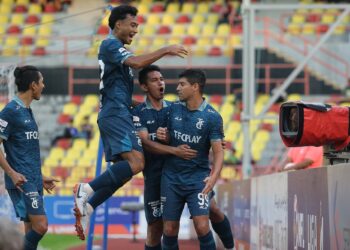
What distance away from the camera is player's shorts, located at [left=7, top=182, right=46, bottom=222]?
27.4 ft

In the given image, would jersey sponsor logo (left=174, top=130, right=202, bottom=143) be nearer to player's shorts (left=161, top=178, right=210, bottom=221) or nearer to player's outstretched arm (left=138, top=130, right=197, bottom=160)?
player's outstretched arm (left=138, top=130, right=197, bottom=160)

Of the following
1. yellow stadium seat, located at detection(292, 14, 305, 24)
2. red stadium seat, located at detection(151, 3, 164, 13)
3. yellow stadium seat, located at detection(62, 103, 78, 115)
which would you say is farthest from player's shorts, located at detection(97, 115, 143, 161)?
red stadium seat, located at detection(151, 3, 164, 13)

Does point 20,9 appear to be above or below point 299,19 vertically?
above

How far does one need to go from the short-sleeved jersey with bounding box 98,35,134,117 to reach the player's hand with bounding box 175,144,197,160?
0.64 m

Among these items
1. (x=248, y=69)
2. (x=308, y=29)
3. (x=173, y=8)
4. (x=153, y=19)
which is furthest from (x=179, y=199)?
(x=173, y=8)

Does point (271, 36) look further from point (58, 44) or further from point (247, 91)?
point (247, 91)

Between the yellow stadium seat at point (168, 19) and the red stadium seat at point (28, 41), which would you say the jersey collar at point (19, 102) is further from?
the yellow stadium seat at point (168, 19)

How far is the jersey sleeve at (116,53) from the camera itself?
786cm

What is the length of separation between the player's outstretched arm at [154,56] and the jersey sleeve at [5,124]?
1285 mm

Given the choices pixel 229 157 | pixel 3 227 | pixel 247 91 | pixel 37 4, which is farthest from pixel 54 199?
pixel 3 227

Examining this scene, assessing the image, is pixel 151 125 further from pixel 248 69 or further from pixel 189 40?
pixel 189 40

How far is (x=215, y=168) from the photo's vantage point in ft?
27.7

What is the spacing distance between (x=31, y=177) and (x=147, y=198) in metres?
1.11

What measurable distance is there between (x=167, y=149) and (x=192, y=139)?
0.27m
